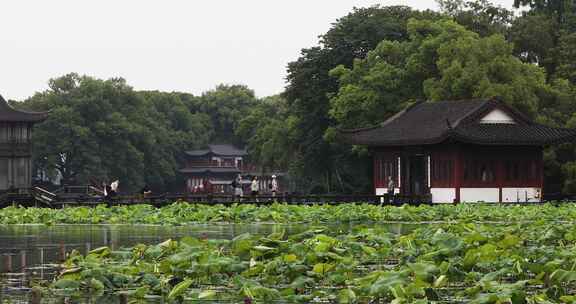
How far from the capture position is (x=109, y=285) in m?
14.0

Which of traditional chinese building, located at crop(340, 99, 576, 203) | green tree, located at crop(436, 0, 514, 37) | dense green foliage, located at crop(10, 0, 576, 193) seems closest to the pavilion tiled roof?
dense green foliage, located at crop(10, 0, 576, 193)

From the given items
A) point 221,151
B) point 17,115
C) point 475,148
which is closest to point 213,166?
point 221,151

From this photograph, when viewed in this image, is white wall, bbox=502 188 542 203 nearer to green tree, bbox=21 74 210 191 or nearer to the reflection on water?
the reflection on water

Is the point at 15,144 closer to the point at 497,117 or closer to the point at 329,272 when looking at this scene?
the point at 497,117

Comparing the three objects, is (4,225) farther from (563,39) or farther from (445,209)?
(563,39)

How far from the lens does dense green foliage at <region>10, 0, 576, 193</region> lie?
59.4 meters

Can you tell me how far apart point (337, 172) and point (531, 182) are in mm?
15915

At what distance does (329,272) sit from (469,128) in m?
40.7

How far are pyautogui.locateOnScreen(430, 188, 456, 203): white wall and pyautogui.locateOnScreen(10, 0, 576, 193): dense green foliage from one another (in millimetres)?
5457

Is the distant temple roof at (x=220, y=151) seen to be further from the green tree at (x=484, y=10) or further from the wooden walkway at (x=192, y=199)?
the wooden walkway at (x=192, y=199)

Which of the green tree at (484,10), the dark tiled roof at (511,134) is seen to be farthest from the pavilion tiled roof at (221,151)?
the dark tiled roof at (511,134)

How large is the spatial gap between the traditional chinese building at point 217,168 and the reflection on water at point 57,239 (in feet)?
288

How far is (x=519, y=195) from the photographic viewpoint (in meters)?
55.2

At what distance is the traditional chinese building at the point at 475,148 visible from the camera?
54.2m
